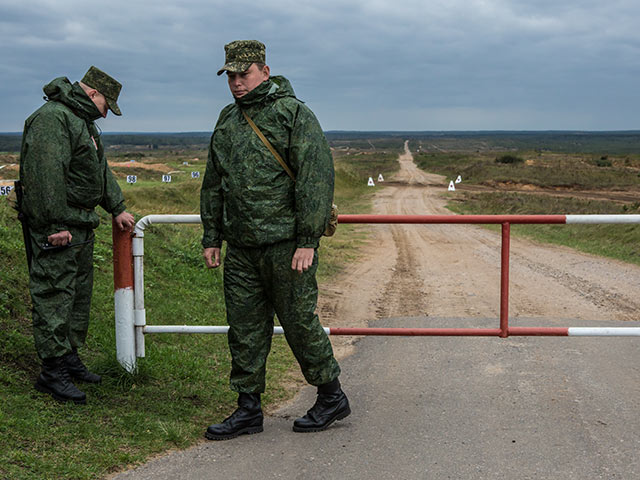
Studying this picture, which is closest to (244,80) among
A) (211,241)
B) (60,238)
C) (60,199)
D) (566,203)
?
(211,241)

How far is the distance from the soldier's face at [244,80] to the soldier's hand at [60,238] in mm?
1265

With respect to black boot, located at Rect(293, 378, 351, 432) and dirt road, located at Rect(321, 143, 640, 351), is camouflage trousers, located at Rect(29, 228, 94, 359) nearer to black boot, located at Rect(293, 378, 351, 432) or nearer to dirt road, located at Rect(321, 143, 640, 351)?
black boot, located at Rect(293, 378, 351, 432)

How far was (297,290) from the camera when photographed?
415cm

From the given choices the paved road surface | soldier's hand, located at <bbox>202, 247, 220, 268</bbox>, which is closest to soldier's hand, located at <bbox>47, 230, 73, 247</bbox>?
soldier's hand, located at <bbox>202, 247, 220, 268</bbox>

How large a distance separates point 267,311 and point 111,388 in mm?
1253

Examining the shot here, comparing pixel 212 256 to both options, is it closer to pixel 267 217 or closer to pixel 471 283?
pixel 267 217

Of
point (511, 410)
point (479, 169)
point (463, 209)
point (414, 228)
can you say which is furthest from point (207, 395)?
point (479, 169)

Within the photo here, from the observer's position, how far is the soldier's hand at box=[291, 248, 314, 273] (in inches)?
158

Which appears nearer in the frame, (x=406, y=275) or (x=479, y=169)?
(x=406, y=275)

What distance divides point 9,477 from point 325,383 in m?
1.72

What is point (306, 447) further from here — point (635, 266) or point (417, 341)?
point (635, 266)

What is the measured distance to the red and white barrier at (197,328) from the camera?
4.81 meters

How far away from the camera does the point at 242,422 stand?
427 centimetres

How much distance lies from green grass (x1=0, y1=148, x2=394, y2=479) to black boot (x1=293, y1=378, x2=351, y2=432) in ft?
1.90
